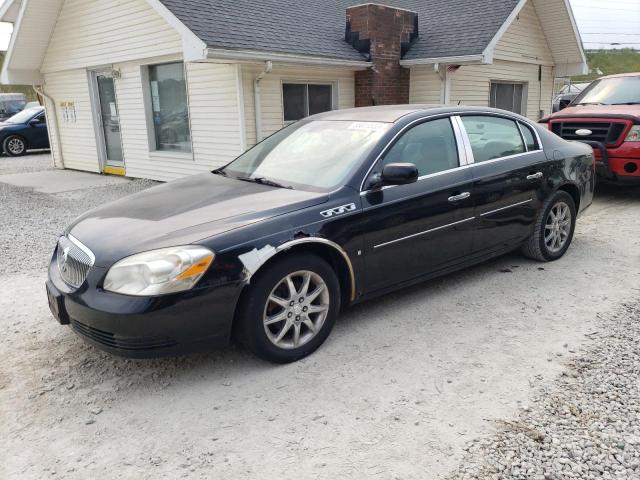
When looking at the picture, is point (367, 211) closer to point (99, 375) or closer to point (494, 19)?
point (99, 375)

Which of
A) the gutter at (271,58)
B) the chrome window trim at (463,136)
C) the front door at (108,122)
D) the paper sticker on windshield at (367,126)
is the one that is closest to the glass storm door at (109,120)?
the front door at (108,122)

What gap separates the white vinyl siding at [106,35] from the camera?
1018 centimetres

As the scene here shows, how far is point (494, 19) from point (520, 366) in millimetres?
9473

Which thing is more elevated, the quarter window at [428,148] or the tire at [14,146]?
the quarter window at [428,148]

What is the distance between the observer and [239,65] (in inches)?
357

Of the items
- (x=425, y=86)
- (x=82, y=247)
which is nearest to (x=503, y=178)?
(x=82, y=247)

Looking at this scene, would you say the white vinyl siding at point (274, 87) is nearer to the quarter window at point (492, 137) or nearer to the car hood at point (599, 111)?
the car hood at point (599, 111)

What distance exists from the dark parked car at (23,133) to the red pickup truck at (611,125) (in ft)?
53.5

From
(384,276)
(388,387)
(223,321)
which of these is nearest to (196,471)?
(223,321)

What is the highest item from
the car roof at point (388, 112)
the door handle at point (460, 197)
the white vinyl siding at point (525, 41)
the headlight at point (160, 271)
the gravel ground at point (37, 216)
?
the white vinyl siding at point (525, 41)

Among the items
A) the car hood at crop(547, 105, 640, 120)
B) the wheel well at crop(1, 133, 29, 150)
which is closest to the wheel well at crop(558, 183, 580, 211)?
the car hood at crop(547, 105, 640, 120)

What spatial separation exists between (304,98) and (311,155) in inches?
262

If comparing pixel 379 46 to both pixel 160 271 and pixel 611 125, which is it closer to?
pixel 611 125

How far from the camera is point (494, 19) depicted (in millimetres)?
10961
